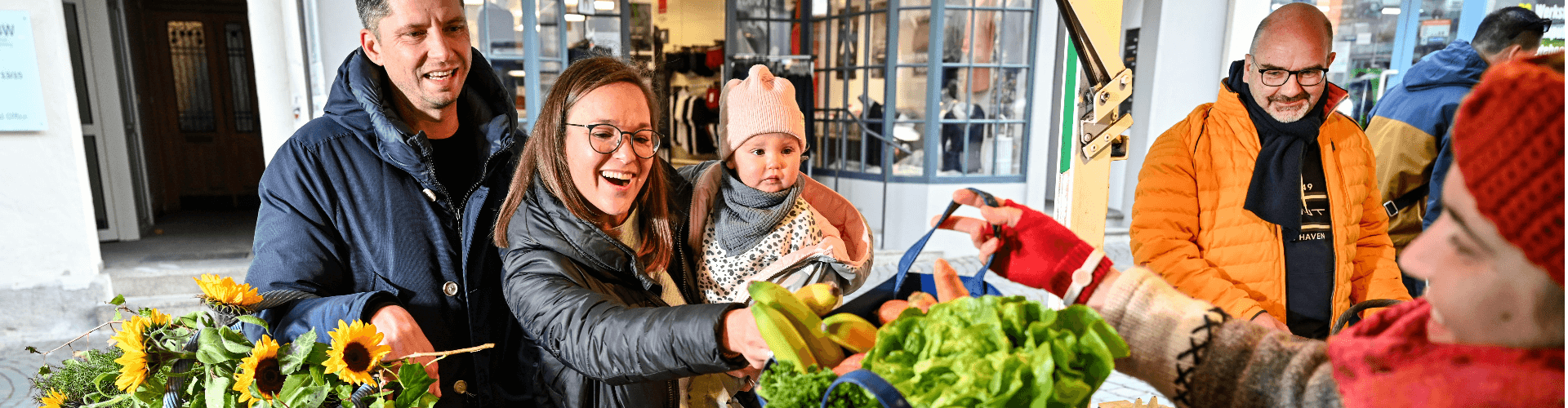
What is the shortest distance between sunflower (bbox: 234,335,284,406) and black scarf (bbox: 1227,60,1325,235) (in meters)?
2.02

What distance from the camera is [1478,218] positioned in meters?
0.57

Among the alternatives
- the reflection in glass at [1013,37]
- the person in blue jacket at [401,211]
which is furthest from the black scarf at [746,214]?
the reflection in glass at [1013,37]

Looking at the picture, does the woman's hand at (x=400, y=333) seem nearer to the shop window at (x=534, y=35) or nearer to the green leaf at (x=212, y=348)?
the green leaf at (x=212, y=348)

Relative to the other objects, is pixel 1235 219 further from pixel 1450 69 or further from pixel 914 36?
pixel 914 36

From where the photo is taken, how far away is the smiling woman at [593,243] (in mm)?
1154

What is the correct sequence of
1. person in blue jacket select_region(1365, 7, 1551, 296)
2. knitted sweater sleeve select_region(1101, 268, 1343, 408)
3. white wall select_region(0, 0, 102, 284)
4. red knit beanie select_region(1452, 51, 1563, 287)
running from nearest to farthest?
1. red knit beanie select_region(1452, 51, 1563, 287)
2. knitted sweater sleeve select_region(1101, 268, 1343, 408)
3. person in blue jacket select_region(1365, 7, 1551, 296)
4. white wall select_region(0, 0, 102, 284)

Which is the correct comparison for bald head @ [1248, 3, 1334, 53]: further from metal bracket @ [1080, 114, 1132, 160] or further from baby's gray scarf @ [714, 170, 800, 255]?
baby's gray scarf @ [714, 170, 800, 255]

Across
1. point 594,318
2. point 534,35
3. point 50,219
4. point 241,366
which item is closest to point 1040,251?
point 594,318

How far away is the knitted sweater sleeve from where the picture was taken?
30.9 inches

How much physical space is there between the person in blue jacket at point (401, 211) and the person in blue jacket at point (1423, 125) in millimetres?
2761

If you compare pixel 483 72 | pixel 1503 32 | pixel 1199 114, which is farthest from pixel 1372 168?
pixel 483 72

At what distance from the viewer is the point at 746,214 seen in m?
1.62

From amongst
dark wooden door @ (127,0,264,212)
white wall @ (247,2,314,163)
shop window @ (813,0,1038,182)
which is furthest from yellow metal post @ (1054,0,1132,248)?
dark wooden door @ (127,0,264,212)

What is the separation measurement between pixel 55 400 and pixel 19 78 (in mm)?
4364
